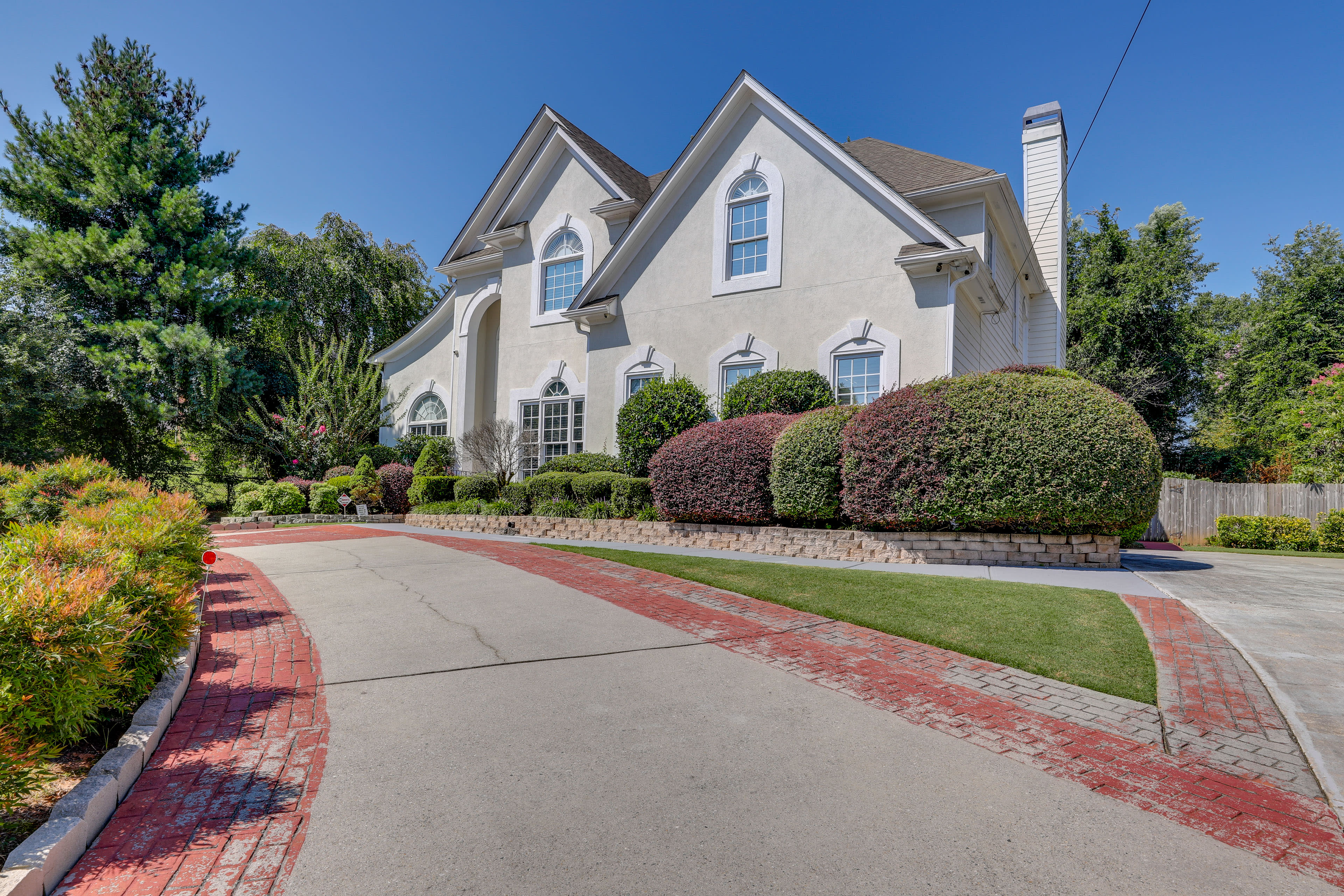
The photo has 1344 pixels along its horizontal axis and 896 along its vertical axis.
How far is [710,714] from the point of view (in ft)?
13.9

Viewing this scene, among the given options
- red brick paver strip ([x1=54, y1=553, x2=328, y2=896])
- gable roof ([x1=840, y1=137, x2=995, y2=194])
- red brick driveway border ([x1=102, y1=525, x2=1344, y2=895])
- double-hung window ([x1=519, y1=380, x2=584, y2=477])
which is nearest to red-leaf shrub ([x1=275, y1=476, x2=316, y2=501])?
double-hung window ([x1=519, y1=380, x2=584, y2=477])

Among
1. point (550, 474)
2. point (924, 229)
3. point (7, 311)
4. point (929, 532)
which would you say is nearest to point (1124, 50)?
point (924, 229)

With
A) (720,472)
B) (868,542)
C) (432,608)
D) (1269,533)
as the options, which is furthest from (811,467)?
(1269,533)

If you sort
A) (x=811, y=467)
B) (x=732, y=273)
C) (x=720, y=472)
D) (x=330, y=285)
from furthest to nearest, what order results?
1. (x=330, y=285)
2. (x=732, y=273)
3. (x=720, y=472)
4. (x=811, y=467)

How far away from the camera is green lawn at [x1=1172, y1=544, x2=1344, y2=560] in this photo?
13.4 metres

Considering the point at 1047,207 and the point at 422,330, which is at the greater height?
the point at 1047,207

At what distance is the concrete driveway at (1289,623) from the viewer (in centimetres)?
396

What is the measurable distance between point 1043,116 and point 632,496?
57.0 feet

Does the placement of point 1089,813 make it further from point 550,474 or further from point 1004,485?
point 550,474

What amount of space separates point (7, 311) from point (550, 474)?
1545 cm

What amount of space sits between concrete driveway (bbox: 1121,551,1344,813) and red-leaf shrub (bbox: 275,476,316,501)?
1966 cm

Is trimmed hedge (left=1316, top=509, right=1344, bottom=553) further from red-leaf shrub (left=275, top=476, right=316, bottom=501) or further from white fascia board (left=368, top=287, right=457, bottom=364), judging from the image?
red-leaf shrub (left=275, top=476, right=316, bottom=501)

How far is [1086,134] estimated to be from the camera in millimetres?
13102

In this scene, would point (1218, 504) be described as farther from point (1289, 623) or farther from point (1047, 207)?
point (1289, 623)
